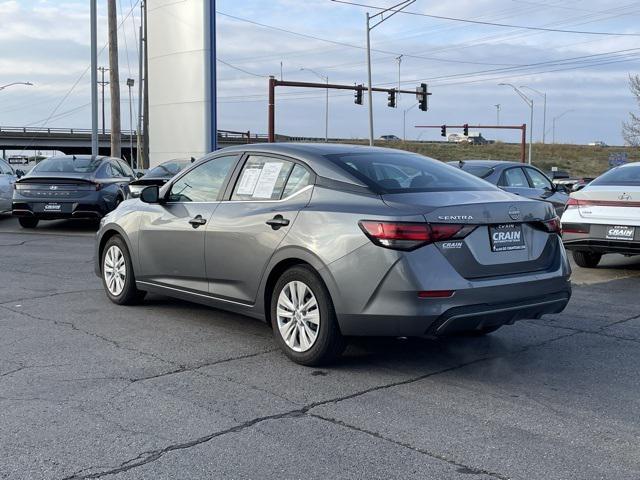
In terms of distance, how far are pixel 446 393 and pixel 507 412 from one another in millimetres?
481

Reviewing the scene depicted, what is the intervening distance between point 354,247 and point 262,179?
136 cm

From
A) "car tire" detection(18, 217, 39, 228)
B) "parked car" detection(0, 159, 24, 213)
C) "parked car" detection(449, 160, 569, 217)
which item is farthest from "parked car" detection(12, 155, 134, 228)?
"parked car" detection(449, 160, 569, 217)

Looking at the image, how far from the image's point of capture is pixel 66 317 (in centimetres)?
727

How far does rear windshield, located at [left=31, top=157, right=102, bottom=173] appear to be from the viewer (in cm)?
1591

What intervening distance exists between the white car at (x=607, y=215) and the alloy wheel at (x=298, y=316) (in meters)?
5.92

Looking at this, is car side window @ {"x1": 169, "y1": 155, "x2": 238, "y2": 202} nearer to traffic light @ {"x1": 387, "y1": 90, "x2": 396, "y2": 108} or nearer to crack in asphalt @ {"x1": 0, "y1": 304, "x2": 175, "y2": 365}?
crack in asphalt @ {"x1": 0, "y1": 304, "x2": 175, "y2": 365}

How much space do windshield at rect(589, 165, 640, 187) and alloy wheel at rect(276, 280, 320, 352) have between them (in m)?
6.39

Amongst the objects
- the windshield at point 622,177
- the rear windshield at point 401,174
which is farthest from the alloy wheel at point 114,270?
the windshield at point 622,177

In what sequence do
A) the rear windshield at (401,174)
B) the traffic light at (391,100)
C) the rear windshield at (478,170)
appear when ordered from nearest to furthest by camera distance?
the rear windshield at (401,174), the rear windshield at (478,170), the traffic light at (391,100)

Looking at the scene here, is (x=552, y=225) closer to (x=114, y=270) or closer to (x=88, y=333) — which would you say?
(x=88, y=333)

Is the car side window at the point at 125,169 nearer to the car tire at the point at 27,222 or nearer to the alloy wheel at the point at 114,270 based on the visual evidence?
the car tire at the point at 27,222

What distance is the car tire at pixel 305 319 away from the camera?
538cm

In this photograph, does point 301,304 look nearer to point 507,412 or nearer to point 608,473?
point 507,412

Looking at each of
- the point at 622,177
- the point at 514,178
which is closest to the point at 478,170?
the point at 514,178
